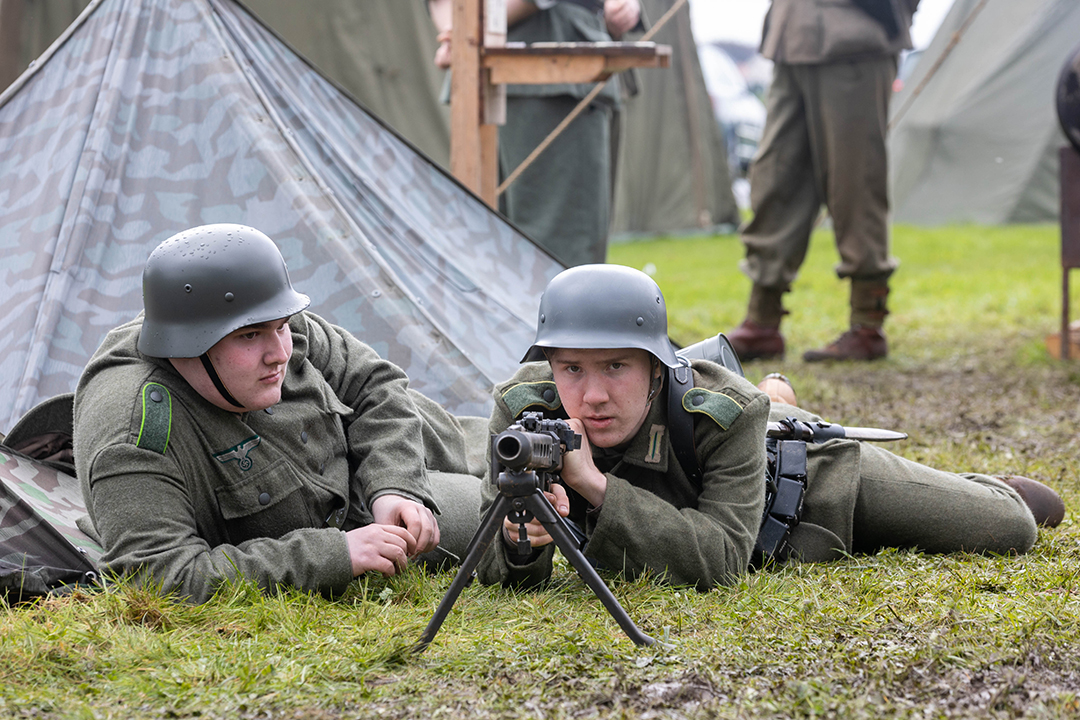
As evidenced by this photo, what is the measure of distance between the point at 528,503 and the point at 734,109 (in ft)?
73.4

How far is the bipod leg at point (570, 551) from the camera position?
229cm

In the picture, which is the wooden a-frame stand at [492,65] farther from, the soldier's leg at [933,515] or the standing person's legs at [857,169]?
the soldier's leg at [933,515]

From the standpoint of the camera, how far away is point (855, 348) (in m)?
6.75

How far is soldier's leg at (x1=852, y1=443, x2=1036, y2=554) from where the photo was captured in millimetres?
3211

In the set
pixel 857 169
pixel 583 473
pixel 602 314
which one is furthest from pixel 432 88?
pixel 583 473

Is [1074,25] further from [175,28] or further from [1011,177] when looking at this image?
[175,28]

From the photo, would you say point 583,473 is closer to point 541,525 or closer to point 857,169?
point 541,525

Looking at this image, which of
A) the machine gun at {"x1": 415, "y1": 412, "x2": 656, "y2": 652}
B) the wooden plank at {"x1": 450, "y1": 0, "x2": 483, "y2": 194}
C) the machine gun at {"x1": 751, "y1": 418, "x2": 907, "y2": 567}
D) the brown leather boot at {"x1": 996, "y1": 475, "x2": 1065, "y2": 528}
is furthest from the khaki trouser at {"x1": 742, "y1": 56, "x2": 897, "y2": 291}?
the machine gun at {"x1": 415, "y1": 412, "x2": 656, "y2": 652}

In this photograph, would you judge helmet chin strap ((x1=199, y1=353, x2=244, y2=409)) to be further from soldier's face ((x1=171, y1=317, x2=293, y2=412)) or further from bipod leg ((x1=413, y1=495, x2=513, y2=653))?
bipod leg ((x1=413, y1=495, x2=513, y2=653))

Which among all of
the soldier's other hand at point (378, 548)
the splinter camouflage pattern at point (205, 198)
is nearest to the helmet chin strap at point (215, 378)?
the soldier's other hand at point (378, 548)

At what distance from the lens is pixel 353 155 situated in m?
4.64

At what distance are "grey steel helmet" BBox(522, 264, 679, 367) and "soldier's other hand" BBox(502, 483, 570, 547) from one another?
1.07ft

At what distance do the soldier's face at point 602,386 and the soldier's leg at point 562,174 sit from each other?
3.46 metres

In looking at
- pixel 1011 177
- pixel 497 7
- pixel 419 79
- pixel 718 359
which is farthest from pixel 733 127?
pixel 718 359
